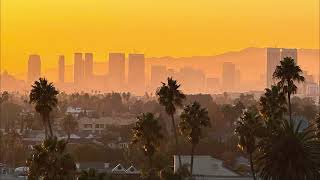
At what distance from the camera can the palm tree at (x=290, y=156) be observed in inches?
1855

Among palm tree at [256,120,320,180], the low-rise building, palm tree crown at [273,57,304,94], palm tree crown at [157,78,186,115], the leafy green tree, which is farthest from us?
the low-rise building

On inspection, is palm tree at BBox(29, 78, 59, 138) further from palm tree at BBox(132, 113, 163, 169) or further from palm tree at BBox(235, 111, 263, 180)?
palm tree at BBox(235, 111, 263, 180)

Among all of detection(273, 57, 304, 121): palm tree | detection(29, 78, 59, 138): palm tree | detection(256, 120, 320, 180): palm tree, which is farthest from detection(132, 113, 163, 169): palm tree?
detection(256, 120, 320, 180): palm tree

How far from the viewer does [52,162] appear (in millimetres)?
45000

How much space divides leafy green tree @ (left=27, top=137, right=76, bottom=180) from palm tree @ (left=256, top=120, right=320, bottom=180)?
10493 mm

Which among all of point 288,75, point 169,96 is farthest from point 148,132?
point 288,75

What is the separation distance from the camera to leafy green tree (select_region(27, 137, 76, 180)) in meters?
44.8

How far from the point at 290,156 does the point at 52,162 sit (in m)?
12.5

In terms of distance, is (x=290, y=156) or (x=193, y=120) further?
(x=193, y=120)

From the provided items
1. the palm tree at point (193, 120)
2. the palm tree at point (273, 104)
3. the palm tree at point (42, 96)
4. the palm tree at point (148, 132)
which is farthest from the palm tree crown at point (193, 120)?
the palm tree at point (42, 96)

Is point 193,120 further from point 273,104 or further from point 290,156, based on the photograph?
point 290,156

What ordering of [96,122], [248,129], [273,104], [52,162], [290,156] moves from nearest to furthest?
[52,162], [290,156], [248,129], [273,104], [96,122]

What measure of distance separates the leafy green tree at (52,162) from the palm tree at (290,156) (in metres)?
10.5

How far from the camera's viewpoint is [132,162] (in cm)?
9750
